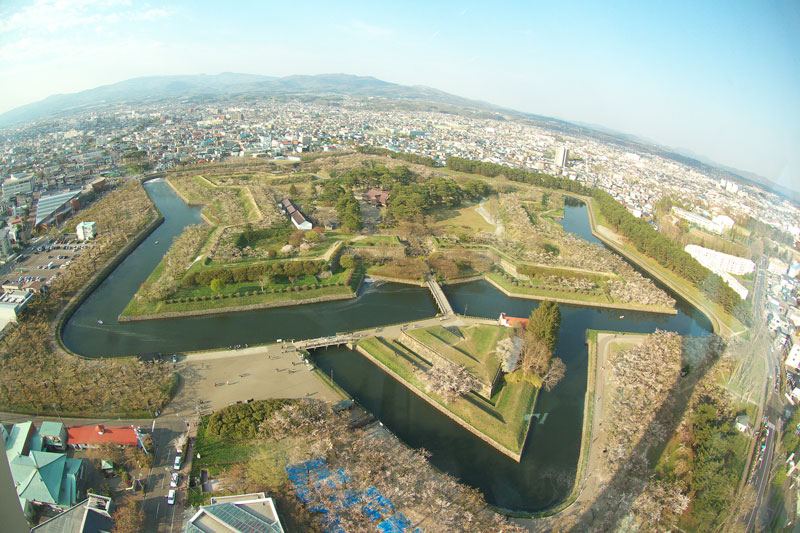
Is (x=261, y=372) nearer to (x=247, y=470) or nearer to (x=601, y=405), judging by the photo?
(x=247, y=470)

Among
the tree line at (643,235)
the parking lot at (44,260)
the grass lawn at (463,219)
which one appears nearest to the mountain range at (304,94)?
the tree line at (643,235)

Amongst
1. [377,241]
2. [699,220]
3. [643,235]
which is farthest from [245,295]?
[699,220]

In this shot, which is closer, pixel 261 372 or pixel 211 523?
pixel 211 523

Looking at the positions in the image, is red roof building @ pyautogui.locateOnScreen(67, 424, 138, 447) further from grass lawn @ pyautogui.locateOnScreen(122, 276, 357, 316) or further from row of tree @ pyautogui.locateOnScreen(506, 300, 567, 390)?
row of tree @ pyautogui.locateOnScreen(506, 300, 567, 390)

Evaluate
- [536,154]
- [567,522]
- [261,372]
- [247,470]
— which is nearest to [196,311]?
[261,372]

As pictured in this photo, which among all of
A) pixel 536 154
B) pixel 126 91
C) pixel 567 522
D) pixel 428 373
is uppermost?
pixel 126 91

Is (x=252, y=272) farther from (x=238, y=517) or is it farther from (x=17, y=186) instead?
(x=17, y=186)
